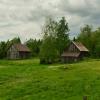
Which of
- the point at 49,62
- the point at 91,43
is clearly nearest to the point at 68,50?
the point at 49,62

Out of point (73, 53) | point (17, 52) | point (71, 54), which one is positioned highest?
point (17, 52)

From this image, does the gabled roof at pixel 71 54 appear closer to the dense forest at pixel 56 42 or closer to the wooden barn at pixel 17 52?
the dense forest at pixel 56 42

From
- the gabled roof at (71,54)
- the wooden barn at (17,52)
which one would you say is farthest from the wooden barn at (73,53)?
the wooden barn at (17,52)

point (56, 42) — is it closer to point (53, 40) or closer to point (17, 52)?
point (53, 40)

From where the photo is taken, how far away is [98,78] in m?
44.9

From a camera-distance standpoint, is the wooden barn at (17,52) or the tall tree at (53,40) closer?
the tall tree at (53,40)

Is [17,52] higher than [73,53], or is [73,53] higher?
[17,52]

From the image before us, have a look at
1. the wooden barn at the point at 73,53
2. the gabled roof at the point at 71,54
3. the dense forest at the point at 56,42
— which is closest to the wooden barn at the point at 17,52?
the dense forest at the point at 56,42

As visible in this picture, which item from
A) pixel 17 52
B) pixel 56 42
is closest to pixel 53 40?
pixel 56 42

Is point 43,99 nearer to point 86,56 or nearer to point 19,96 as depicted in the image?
point 19,96

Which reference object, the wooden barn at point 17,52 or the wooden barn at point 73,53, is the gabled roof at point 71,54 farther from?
the wooden barn at point 17,52

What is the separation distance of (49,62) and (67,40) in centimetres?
2730

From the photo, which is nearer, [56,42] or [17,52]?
[56,42]

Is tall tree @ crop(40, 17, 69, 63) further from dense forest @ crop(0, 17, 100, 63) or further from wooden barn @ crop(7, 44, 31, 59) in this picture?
wooden barn @ crop(7, 44, 31, 59)
